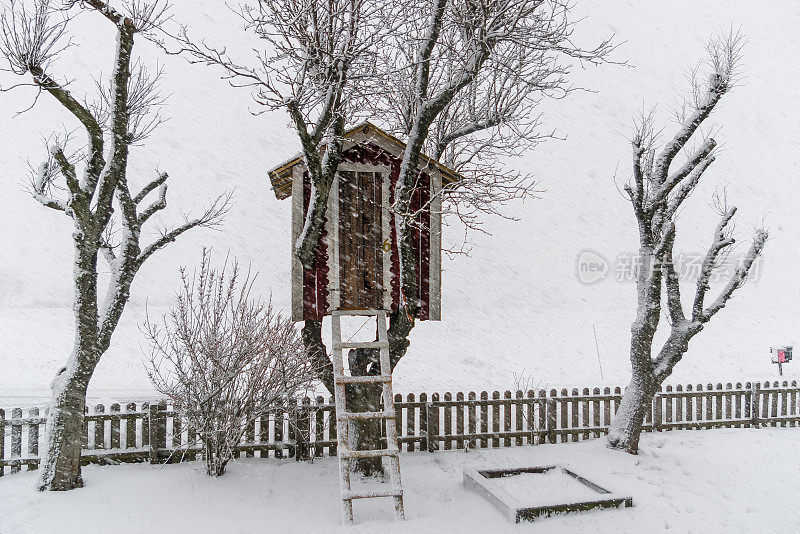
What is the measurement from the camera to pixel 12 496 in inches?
284

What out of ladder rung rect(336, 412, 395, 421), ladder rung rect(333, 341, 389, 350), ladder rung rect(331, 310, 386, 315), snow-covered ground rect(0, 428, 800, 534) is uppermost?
ladder rung rect(331, 310, 386, 315)

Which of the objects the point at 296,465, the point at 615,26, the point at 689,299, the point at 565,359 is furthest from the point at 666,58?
the point at 296,465

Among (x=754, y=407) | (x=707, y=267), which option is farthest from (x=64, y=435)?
A: (x=754, y=407)

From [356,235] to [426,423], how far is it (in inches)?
158

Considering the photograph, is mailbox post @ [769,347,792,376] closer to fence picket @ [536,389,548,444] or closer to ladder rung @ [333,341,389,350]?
fence picket @ [536,389,548,444]

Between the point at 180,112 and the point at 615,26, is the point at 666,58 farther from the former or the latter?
the point at 180,112

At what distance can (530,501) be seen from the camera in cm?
705

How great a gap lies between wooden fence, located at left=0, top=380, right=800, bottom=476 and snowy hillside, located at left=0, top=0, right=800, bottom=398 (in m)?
3.22

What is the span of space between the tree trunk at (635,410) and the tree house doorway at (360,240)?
505 cm

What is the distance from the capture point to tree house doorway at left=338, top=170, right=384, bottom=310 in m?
8.41

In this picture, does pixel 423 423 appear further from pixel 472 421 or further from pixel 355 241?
pixel 355 241

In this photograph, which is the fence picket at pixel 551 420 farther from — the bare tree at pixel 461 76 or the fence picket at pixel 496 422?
the bare tree at pixel 461 76

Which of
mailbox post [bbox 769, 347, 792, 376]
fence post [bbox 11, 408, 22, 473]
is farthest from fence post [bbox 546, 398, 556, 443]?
mailbox post [bbox 769, 347, 792, 376]

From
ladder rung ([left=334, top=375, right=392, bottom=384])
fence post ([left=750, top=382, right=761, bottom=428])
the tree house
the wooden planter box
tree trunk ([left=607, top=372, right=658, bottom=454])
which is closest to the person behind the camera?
the wooden planter box
